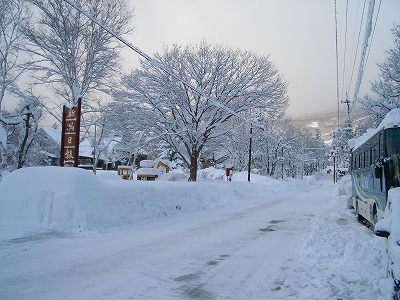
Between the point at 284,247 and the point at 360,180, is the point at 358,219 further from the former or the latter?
the point at 284,247

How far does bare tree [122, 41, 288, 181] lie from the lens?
21.3 m

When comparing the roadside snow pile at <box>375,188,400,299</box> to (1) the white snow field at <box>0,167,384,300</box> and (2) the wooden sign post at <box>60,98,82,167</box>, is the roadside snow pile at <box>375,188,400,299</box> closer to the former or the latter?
(1) the white snow field at <box>0,167,384,300</box>

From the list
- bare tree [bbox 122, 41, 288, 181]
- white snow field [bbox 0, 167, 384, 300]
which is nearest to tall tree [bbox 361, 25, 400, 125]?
bare tree [bbox 122, 41, 288, 181]

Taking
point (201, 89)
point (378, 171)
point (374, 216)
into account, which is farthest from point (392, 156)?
point (201, 89)

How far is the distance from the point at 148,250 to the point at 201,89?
16.4 m

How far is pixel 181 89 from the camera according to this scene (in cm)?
2166

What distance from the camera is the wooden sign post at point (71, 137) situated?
11211 millimetres

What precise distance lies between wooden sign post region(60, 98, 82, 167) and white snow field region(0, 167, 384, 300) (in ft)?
4.72

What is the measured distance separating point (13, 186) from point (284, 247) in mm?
8059

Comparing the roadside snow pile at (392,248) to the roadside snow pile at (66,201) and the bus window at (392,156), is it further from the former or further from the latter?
the roadside snow pile at (66,201)

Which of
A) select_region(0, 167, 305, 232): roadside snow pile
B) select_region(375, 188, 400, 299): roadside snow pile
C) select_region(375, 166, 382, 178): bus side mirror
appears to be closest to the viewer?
select_region(375, 188, 400, 299): roadside snow pile

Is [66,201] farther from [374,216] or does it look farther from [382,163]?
[374,216]

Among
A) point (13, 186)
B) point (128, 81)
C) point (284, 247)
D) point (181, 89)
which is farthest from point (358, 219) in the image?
point (128, 81)

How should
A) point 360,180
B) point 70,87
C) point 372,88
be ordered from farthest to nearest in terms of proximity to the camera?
1. point 372,88
2. point 70,87
3. point 360,180
